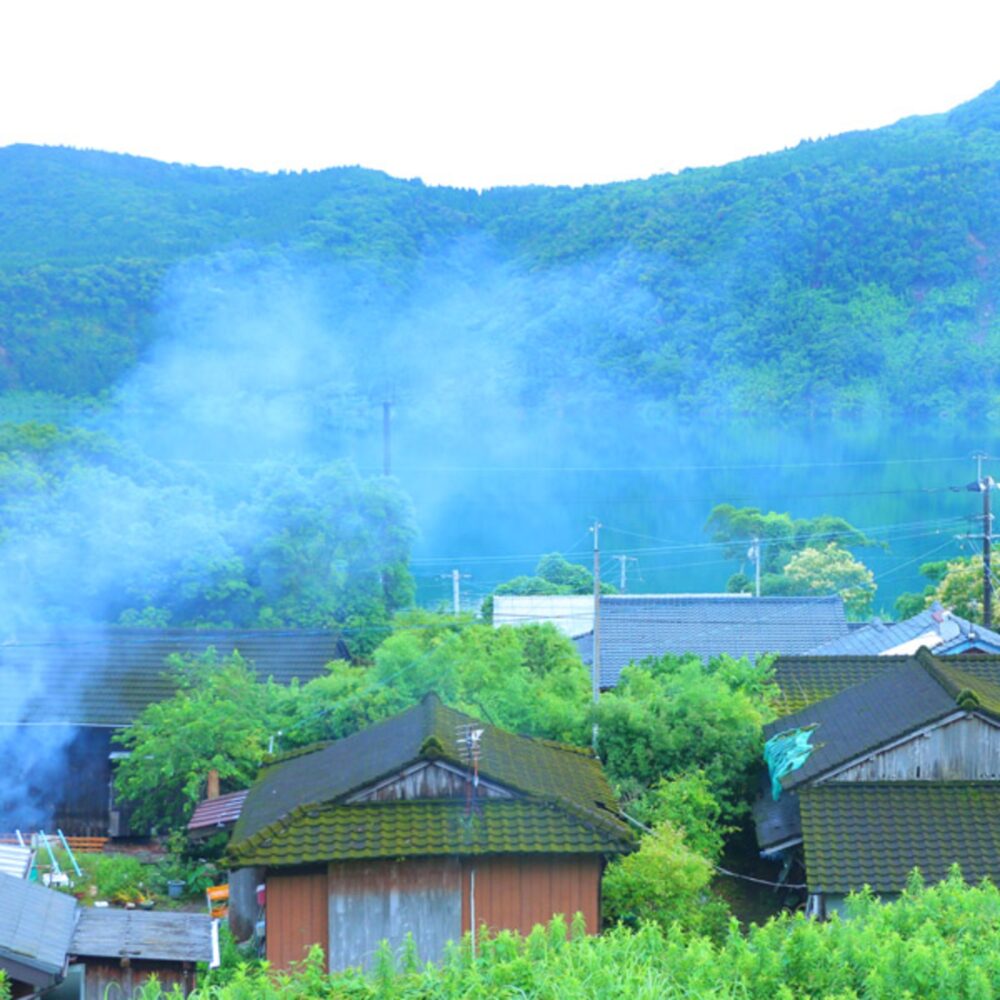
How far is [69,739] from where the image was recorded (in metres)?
19.3

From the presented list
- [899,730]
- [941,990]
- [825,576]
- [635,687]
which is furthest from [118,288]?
[941,990]

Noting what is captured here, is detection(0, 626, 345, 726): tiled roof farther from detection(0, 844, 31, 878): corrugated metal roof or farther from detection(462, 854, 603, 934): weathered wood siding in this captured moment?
detection(462, 854, 603, 934): weathered wood siding

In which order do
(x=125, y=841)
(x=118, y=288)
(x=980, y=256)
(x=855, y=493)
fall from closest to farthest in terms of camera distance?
(x=125, y=841)
(x=118, y=288)
(x=855, y=493)
(x=980, y=256)

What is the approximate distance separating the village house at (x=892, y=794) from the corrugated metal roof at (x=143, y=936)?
617cm

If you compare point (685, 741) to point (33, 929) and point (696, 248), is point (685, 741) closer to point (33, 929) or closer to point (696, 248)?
point (33, 929)

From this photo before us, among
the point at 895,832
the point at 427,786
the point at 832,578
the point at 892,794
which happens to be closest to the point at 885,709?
the point at 892,794

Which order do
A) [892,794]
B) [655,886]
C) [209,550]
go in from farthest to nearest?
[209,550] → [892,794] → [655,886]

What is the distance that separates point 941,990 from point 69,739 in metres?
16.4

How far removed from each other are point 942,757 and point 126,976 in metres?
8.86

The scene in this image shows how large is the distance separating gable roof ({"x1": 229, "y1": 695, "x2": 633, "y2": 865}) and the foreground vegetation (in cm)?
504

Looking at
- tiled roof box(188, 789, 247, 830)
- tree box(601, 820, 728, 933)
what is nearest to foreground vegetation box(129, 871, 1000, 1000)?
tree box(601, 820, 728, 933)

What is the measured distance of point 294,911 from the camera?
447 inches

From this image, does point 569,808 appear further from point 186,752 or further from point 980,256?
point 980,256

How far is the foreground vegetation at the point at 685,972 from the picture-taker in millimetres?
5492
